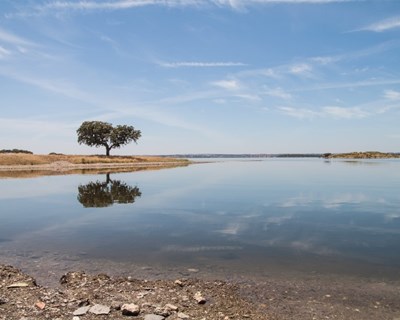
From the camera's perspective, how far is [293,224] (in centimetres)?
2564

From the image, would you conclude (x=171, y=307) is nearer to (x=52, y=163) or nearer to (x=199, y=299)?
(x=199, y=299)

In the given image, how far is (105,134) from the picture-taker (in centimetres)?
16350

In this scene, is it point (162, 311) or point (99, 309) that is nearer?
point (162, 311)

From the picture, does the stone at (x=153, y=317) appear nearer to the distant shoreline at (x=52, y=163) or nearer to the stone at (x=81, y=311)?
the stone at (x=81, y=311)

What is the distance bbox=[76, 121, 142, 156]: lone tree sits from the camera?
161125 mm

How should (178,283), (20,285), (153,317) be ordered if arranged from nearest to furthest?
(153,317) → (20,285) → (178,283)

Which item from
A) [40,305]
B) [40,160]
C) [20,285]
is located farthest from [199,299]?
[40,160]

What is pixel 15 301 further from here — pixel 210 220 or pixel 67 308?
pixel 210 220

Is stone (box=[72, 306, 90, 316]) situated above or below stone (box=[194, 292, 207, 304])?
above

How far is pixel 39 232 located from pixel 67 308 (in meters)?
13.7

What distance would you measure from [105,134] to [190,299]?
6194 inches

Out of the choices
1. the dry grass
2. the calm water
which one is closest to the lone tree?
the dry grass

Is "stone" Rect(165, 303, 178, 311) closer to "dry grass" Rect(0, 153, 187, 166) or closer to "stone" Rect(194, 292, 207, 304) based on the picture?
"stone" Rect(194, 292, 207, 304)

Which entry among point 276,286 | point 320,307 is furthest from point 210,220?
point 320,307
